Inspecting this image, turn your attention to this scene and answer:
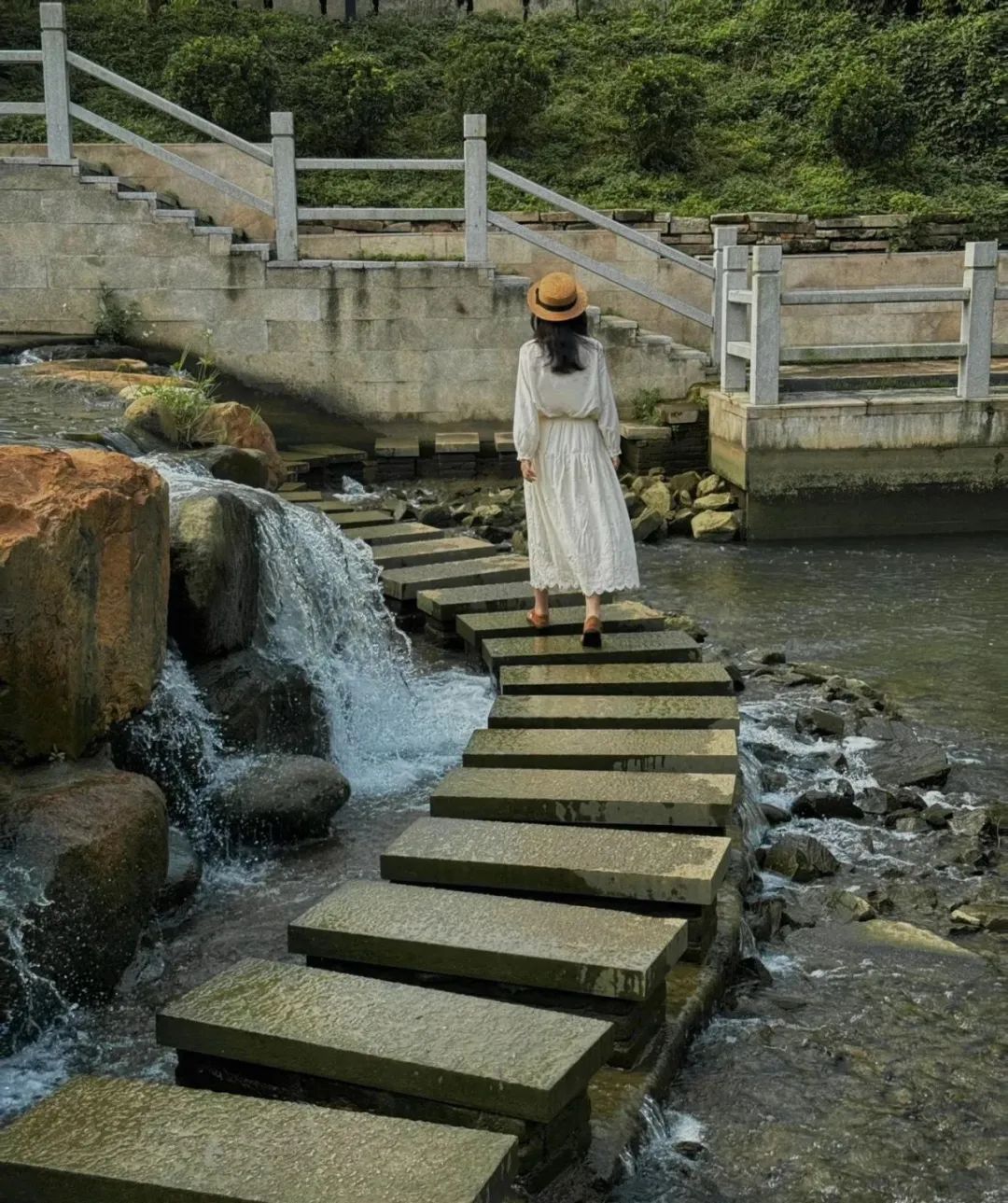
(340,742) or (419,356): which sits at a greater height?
(419,356)

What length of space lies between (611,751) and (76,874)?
2.09 meters

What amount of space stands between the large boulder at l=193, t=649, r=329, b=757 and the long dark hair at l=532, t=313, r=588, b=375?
6.01 ft

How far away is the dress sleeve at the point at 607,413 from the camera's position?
22.2 ft

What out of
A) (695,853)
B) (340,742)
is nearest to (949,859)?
(695,853)

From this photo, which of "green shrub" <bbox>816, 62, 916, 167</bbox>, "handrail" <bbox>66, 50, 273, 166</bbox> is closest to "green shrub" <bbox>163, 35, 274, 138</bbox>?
"handrail" <bbox>66, 50, 273, 166</bbox>

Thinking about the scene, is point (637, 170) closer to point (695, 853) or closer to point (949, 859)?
point (949, 859)

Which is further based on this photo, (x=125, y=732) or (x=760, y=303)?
(x=760, y=303)

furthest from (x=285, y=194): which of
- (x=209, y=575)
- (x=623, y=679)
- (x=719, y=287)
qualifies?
(x=623, y=679)

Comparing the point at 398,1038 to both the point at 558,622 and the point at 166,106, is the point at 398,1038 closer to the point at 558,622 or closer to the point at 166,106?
the point at 558,622

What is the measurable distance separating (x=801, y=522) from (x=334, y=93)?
29.1 ft

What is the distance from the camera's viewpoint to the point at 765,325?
12.0 metres

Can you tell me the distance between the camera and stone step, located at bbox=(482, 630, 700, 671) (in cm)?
675

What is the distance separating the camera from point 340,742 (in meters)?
6.77

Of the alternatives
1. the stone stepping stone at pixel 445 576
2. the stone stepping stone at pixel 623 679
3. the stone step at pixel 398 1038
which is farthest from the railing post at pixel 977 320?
the stone step at pixel 398 1038
